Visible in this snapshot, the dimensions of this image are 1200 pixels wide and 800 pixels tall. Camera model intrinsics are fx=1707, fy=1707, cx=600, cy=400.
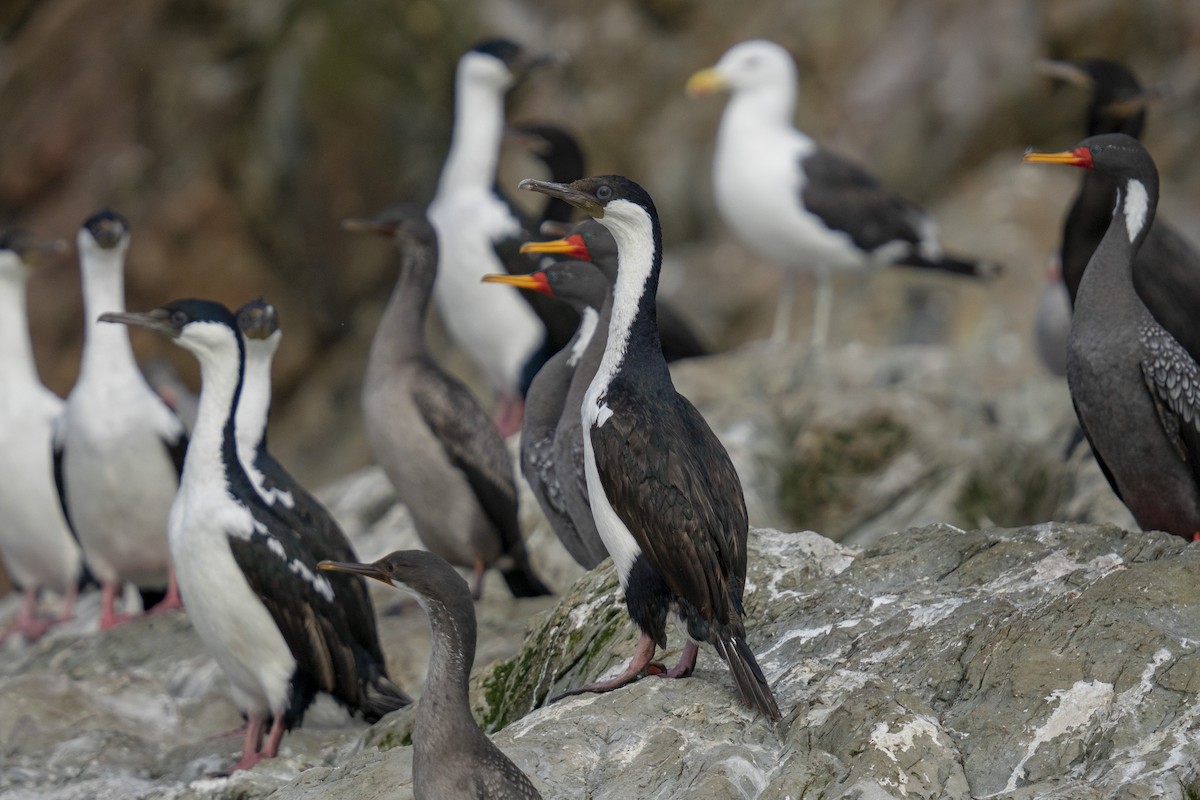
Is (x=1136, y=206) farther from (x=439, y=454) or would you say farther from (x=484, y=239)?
(x=484, y=239)

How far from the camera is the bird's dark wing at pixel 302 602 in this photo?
22.0 ft

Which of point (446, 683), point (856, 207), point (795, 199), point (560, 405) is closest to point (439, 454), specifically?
point (560, 405)

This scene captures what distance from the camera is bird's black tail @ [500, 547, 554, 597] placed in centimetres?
868

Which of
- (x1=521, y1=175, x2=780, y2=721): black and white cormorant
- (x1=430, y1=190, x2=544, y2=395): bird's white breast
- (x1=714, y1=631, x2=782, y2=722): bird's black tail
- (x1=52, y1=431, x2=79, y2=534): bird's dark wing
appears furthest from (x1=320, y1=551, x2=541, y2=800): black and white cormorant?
(x1=430, y1=190, x2=544, y2=395): bird's white breast

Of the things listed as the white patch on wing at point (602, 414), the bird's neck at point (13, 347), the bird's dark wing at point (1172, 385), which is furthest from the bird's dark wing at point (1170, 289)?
the bird's neck at point (13, 347)

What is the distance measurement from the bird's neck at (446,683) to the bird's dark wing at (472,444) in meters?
3.45

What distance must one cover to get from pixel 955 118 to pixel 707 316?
114 inches

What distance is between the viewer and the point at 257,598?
673 cm

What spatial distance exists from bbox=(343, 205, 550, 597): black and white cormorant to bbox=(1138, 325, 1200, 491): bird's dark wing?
3269 millimetres

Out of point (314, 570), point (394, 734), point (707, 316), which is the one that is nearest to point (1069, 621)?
point (394, 734)

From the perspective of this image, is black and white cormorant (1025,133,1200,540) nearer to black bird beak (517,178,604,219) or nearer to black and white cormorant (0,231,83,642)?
black bird beak (517,178,604,219)

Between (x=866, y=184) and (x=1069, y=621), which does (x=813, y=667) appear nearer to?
(x=1069, y=621)

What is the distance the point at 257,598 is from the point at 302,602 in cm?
18

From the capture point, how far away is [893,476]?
33.1 feet
